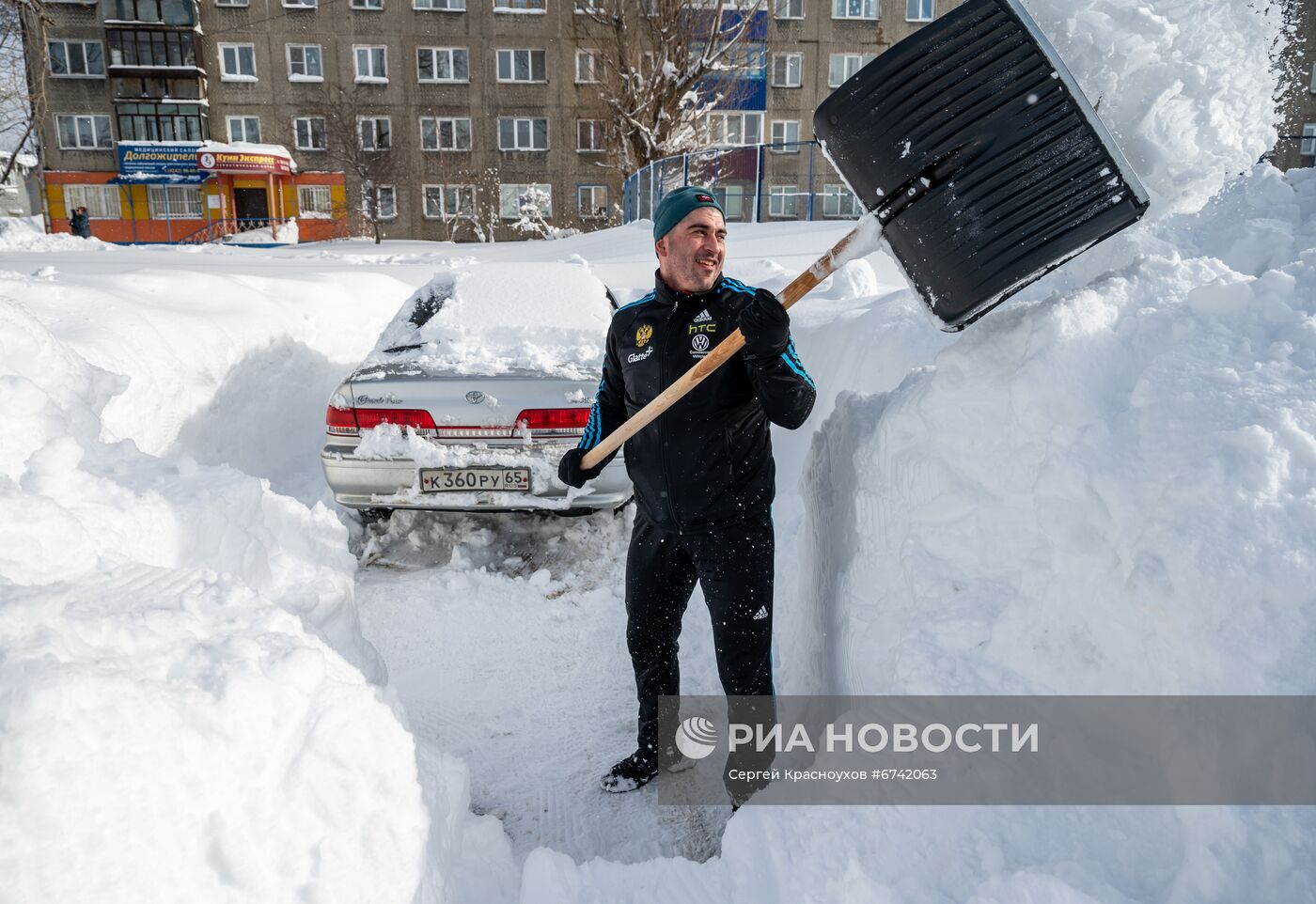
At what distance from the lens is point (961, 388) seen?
74.0 inches

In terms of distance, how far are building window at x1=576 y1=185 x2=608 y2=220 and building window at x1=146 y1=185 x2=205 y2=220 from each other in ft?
45.8

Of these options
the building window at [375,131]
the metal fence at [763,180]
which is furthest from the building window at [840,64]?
the metal fence at [763,180]

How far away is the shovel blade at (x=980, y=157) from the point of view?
1.62m

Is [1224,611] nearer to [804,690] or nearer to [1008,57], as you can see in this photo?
[1008,57]

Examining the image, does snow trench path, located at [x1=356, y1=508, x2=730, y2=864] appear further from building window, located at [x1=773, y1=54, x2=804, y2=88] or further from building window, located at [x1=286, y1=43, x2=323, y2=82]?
building window, located at [x1=286, y1=43, x2=323, y2=82]

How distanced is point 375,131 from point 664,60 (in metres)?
16.2

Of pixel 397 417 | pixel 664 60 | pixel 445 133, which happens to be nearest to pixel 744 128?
pixel 445 133

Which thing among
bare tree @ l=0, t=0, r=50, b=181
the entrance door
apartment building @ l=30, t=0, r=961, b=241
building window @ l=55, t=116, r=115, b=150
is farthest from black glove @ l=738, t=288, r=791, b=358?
building window @ l=55, t=116, r=115, b=150

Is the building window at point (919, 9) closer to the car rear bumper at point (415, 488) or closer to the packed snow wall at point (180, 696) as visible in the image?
the car rear bumper at point (415, 488)

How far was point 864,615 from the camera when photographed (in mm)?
2012

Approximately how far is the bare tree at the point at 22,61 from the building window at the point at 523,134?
44.6 feet

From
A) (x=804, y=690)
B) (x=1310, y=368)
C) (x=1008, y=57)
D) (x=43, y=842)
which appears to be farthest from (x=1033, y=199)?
(x=43, y=842)

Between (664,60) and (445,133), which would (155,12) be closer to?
(445,133)

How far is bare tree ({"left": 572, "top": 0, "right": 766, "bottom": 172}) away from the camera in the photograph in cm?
1741
